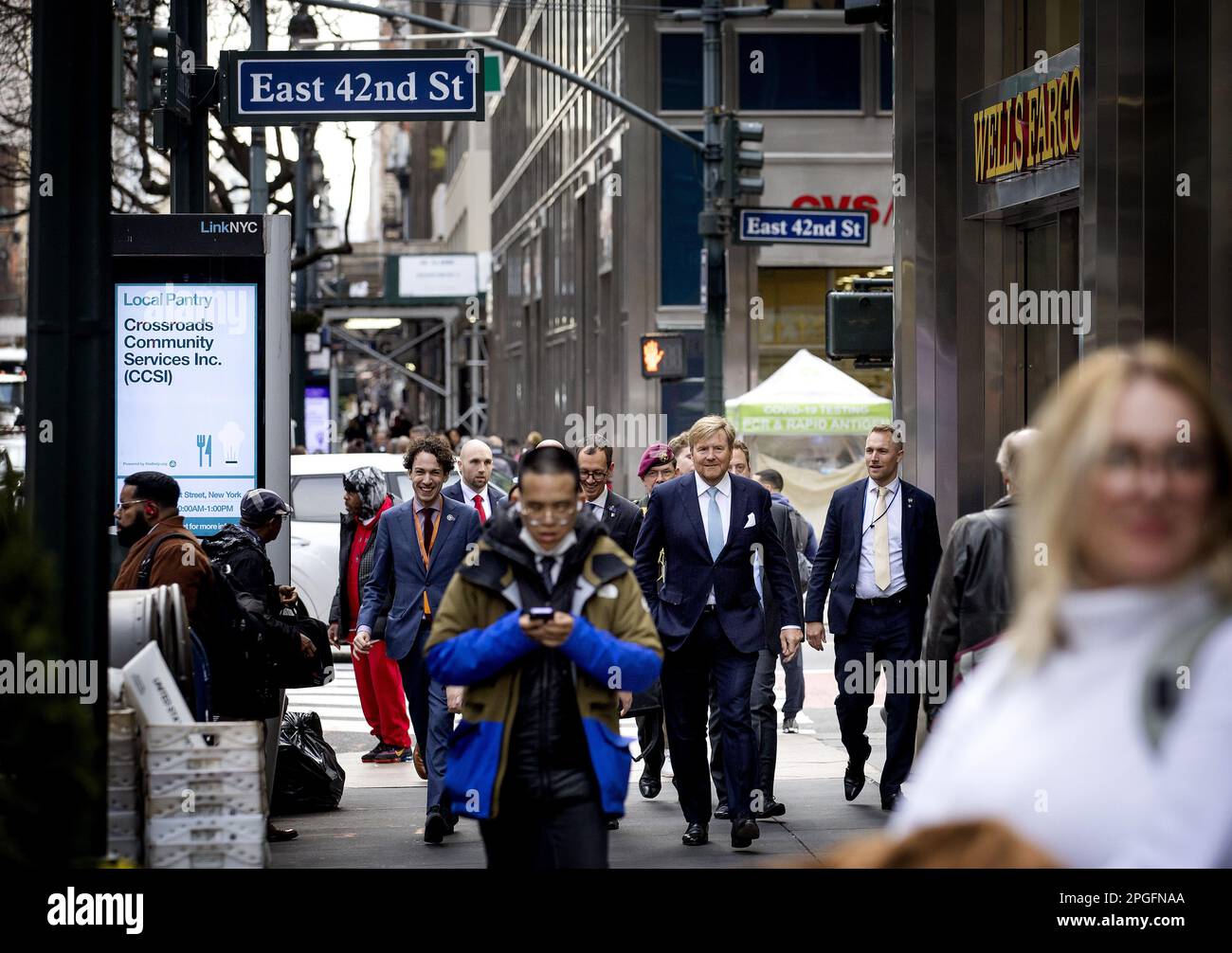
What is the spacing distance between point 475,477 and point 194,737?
19.6 feet

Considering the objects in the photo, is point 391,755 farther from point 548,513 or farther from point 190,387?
point 548,513

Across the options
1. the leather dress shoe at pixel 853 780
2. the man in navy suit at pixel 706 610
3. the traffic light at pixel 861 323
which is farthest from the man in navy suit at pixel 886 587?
the traffic light at pixel 861 323

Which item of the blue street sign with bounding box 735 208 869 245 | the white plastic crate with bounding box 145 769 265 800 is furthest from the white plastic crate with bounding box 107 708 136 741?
the blue street sign with bounding box 735 208 869 245

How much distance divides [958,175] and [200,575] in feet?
22.5

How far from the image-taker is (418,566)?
973 centimetres

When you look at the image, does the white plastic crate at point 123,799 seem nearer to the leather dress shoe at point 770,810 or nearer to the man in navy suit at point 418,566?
the man in navy suit at point 418,566

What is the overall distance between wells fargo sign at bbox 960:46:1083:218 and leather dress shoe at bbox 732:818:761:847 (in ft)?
13.0

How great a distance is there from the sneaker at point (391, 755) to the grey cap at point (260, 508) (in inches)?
152

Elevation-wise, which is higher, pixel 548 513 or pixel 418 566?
pixel 548 513

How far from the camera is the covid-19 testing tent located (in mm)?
22297

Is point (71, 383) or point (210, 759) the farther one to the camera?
point (210, 759)

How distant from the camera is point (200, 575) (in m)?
7.20

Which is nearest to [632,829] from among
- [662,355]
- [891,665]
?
[891,665]
